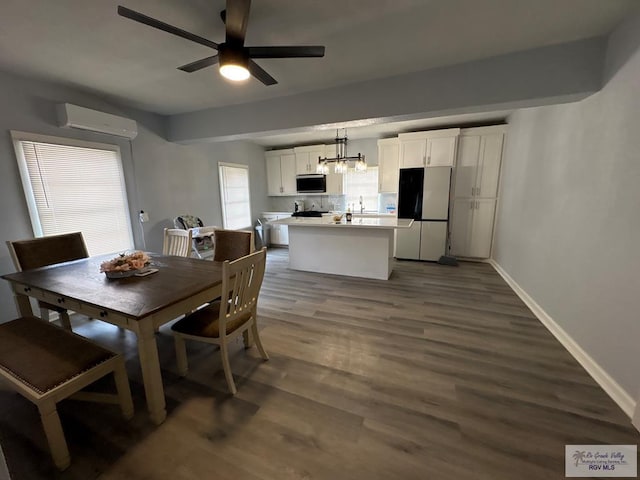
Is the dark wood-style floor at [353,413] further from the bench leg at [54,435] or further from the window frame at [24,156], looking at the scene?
the window frame at [24,156]

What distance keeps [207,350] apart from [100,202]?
2.44 metres

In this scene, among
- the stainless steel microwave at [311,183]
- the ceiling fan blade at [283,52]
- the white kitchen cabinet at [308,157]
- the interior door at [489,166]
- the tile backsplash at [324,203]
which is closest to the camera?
the ceiling fan blade at [283,52]

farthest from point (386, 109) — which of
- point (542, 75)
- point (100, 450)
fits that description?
point (100, 450)

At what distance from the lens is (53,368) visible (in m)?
1.35

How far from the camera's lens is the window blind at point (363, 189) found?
5.72 meters

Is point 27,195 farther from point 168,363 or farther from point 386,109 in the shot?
point 386,109

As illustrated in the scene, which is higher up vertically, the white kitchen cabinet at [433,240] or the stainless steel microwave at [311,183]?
the stainless steel microwave at [311,183]

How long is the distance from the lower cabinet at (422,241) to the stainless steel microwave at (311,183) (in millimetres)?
1984

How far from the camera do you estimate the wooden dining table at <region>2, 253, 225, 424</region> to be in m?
1.45

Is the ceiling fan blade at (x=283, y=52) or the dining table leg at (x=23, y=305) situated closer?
the ceiling fan blade at (x=283, y=52)

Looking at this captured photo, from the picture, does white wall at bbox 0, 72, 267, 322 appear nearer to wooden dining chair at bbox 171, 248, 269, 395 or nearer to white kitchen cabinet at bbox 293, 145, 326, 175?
white kitchen cabinet at bbox 293, 145, 326, 175

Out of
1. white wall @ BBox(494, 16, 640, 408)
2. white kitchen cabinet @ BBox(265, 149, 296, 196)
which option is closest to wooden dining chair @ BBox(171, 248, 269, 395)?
white wall @ BBox(494, 16, 640, 408)

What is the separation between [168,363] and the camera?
2.10m

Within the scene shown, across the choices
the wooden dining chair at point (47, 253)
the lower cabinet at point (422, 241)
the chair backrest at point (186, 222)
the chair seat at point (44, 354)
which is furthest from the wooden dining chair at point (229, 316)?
the lower cabinet at point (422, 241)
